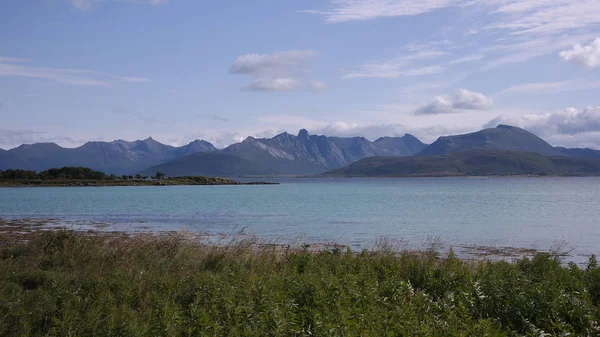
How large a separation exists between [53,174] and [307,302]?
18650 cm

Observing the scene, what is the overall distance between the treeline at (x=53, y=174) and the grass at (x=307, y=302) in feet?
555

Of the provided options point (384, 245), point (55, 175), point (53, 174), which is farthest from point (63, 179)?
point (384, 245)

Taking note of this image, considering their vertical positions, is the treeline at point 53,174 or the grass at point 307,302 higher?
Result: the treeline at point 53,174

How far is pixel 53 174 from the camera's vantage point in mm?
178375

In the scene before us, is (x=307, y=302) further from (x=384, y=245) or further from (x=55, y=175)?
(x=55, y=175)

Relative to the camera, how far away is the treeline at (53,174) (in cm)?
16575

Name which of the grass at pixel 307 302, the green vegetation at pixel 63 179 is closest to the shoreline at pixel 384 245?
the grass at pixel 307 302

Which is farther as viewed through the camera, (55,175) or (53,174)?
(53,174)

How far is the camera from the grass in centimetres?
997

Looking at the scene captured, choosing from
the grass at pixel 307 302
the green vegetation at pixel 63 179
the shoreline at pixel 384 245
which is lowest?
the shoreline at pixel 384 245

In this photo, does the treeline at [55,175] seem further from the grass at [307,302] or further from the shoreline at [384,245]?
the grass at [307,302]

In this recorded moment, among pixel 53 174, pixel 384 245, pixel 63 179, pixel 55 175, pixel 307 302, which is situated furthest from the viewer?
pixel 53 174

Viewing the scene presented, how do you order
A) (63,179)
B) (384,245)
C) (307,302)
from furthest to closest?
(63,179) → (384,245) → (307,302)

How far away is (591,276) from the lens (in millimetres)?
14578
